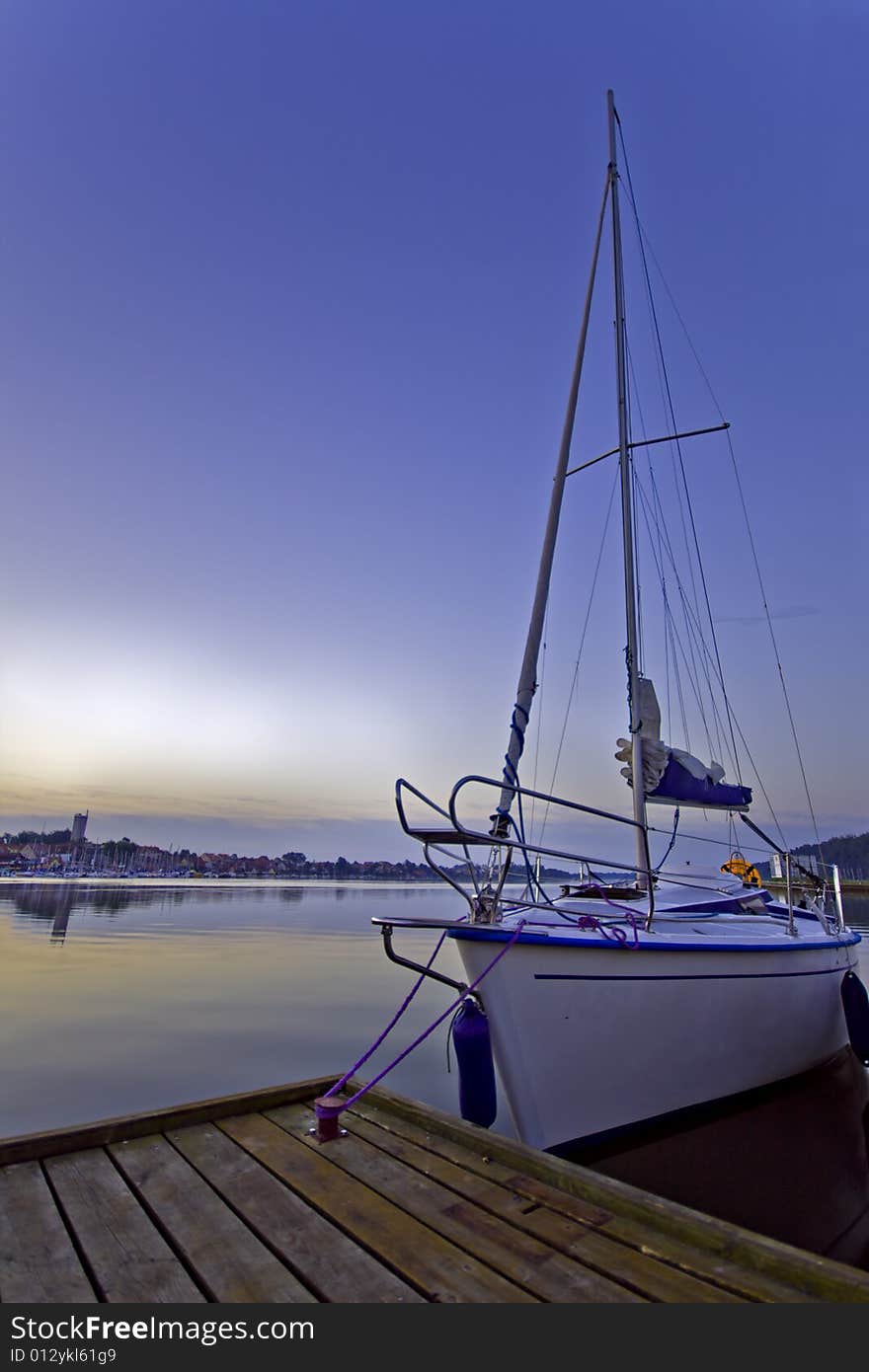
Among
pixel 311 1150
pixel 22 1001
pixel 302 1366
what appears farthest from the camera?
pixel 22 1001

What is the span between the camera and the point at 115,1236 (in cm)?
264

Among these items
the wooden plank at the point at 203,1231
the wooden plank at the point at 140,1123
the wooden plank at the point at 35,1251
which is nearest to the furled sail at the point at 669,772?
the wooden plank at the point at 140,1123

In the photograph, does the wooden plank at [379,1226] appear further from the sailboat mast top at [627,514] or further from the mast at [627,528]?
the sailboat mast top at [627,514]

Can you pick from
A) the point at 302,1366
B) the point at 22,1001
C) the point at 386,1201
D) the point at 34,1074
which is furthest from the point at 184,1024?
the point at 302,1366

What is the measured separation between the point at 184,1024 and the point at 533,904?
Result: 882 centimetres

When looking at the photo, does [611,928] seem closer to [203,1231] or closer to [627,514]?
[203,1231]

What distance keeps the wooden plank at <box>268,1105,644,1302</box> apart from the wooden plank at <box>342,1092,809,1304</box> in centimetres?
24

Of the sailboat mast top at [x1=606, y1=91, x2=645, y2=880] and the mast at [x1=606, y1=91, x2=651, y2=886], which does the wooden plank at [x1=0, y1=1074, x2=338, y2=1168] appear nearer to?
the mast at [x1=606, y1=91, x2=651, y2=886]

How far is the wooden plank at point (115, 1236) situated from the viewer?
2332mm

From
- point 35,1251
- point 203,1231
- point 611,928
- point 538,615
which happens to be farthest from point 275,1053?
point 35,1251

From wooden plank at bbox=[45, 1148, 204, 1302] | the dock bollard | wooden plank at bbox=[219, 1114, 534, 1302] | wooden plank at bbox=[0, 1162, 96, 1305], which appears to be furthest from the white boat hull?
wooden plank at bbox=[0, 1162, 96, 1305]

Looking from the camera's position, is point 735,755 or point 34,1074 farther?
point 735,755

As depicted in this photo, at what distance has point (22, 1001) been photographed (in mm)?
13477

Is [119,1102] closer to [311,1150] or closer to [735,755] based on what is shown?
[311,1150]
